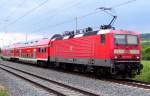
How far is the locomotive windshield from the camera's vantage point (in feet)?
79.4

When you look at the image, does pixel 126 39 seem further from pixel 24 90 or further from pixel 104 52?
pixel 24 90

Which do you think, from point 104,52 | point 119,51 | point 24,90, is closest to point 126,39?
point 119,51

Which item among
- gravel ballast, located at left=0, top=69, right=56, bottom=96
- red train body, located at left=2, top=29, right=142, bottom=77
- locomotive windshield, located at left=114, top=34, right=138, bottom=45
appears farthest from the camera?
locomotive windshield, located at left=114, top=34, right=138, bottom=45

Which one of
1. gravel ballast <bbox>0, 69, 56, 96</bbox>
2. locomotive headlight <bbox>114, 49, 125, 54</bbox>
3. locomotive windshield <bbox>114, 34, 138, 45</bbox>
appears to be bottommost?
gravel ballast <bbox>0, 69, 56, 96</bbox>

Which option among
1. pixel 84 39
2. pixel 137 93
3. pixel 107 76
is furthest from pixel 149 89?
pixel 84 39

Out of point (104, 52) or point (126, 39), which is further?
point (126, 39)

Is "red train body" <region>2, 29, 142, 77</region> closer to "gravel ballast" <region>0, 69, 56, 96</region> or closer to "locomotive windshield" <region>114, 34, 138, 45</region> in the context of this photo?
"locomotive windshield" <region>114, 34, 138, 45</region>

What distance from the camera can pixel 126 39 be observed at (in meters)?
24.7

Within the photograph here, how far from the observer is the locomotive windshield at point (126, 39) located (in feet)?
79.4

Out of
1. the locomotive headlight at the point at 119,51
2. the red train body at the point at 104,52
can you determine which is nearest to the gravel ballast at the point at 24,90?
the red train body at the point at 104,52

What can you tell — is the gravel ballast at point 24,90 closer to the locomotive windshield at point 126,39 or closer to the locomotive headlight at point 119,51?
the locomotive headlight at point 119,51

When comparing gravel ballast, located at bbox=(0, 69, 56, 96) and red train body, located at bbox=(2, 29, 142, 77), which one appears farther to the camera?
red train body, located at bbox=(2, 29, 142, 77)

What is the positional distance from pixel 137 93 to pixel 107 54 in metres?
7.55

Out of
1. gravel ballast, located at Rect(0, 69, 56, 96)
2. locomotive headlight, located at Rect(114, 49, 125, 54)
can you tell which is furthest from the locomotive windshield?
gravel ballast, located at Rect(0, 69, 56, 96)
